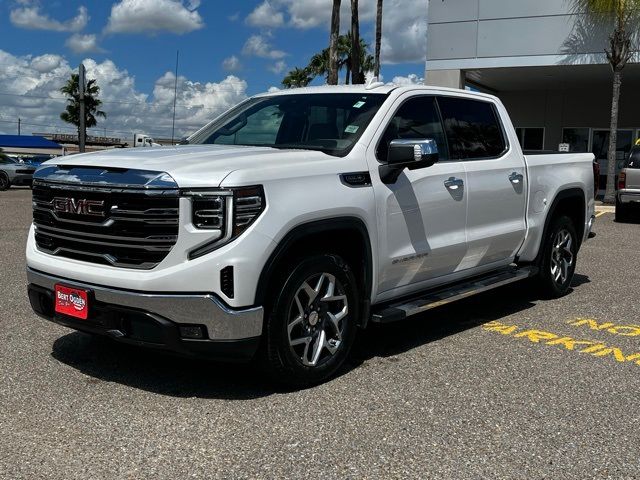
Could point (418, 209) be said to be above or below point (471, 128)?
below

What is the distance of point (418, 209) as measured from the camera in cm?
492

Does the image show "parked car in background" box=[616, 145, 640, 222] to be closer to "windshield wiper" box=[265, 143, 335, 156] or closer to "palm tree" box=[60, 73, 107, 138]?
"windshield wiper" box=[265, 143, 335, 156]

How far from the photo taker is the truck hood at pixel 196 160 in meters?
3.79

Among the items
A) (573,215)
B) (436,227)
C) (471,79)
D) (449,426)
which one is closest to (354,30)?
(471,79)

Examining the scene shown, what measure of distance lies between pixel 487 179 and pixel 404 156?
143 cm

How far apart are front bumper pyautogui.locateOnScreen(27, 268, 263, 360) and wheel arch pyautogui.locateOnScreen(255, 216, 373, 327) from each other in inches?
7.1

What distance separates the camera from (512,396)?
168 inches

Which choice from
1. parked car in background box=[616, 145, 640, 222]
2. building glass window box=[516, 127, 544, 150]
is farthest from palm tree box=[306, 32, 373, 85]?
parked car in background box=[616, 145, 640, 222]

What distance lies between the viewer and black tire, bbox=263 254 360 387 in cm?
403

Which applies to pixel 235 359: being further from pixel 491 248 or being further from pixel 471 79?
pixel 471 79

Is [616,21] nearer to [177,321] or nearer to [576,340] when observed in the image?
[576,340]

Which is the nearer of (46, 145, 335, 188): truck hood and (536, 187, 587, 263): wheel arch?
(46, 145, 335, 188): truck hood

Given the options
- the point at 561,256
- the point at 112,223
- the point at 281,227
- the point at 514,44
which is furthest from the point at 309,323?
the point at 514,44

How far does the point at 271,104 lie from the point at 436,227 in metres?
1.66
